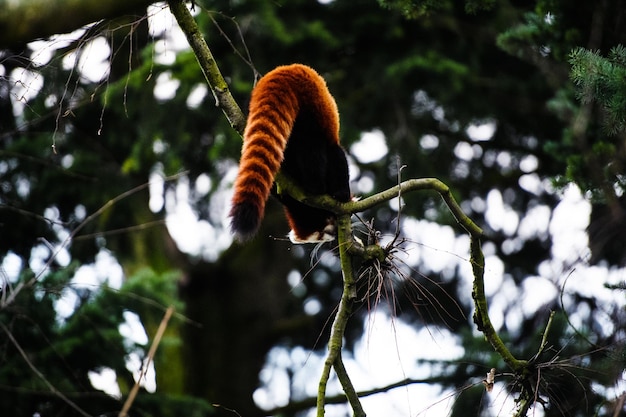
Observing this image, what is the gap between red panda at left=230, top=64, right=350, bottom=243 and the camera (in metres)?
3.44

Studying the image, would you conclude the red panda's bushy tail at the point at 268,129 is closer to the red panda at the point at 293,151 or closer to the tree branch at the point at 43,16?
the red panda at the point at 293,151

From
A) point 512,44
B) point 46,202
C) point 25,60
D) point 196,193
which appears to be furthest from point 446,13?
point 25,60

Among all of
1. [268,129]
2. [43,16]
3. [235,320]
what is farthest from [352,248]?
[235,320]

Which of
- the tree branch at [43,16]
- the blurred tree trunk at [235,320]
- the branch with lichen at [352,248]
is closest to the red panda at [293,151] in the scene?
the branch with lichen at [352,248]

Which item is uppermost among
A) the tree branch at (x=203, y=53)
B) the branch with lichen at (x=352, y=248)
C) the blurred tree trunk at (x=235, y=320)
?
the tree branch at (x=203, y=53)

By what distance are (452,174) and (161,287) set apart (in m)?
4.16

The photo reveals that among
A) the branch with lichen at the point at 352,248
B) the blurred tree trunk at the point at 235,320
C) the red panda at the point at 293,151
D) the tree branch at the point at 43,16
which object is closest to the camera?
the tree branch at the point at 43,16

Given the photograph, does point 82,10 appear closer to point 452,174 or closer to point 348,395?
point 348,395

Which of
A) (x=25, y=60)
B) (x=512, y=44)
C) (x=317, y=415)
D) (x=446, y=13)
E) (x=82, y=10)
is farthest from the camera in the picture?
(x=446, y=13)

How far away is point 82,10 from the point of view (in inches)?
97.3

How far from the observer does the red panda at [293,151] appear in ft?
11.3

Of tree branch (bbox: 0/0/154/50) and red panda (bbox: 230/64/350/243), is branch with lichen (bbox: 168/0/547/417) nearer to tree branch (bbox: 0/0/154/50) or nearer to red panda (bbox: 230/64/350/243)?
red panda (bbox: 230/64/350/243)

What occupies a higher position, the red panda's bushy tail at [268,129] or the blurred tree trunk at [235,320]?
the red panda's bushy tail at [268,129]

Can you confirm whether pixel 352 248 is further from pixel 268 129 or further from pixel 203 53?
pixel 203 53
